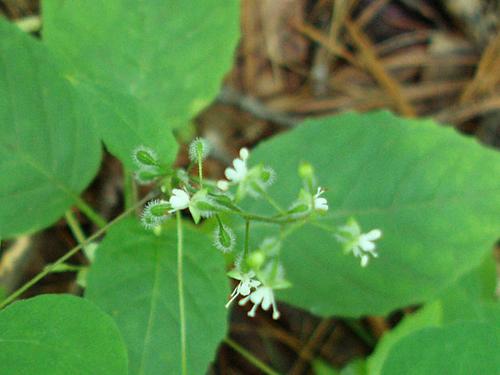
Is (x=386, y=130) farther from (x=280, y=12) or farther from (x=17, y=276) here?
(x=17, y=276)

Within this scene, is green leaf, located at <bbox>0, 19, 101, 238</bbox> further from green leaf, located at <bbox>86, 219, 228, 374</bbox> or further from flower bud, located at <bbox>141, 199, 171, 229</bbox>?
flower bud, located at <bbox>141, 199, 171, 229</bbox>

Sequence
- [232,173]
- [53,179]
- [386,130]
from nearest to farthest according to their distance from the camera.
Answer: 1. [232,173]
2. [53,179]
3. [386,130]

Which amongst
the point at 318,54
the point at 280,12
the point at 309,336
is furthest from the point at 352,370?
the point at 280,12

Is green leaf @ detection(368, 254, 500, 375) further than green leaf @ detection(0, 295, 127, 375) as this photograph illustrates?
Yes

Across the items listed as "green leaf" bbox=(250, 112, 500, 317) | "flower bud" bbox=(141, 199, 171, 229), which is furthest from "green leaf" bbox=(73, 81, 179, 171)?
"green leaf" bbox=(250, 112, 500, 317)

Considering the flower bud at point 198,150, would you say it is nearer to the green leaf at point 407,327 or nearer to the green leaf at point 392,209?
the green leaf at point 392,209

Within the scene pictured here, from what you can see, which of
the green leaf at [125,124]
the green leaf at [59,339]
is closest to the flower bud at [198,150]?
the green leaf at [125,124]

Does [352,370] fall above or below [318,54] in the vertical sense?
below
